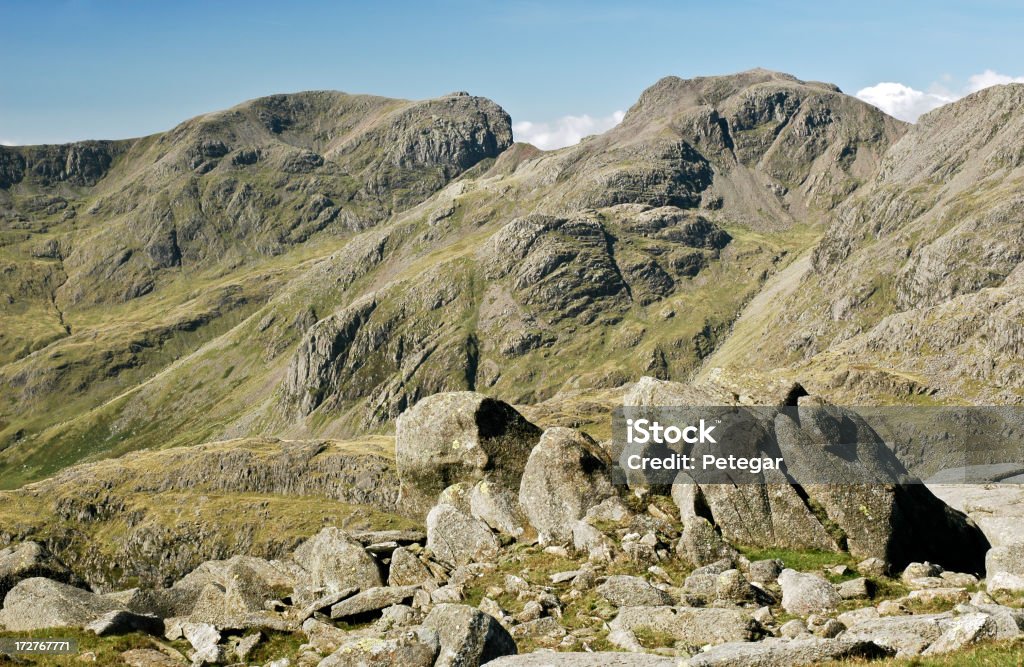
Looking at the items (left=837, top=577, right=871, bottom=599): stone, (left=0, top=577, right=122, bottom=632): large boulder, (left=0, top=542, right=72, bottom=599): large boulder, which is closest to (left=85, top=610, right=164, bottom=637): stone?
(left=0, top=577, right=122, bottom=632): large boulder

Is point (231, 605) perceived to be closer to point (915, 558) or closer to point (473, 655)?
point (473, 655)

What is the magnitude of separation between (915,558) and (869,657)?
1639cm

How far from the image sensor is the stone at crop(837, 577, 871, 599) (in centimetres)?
2764

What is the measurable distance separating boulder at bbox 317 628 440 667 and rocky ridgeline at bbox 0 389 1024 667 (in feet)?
0.20

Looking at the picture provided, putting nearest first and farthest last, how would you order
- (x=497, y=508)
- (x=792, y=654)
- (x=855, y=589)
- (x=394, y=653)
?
1. (x=792, y=654)
2. (x=394, y=653)
3. (x=855, y=589)
4. (x=497, y=508)

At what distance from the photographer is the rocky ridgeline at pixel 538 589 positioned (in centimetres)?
2247

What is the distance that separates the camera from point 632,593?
28.1 meters

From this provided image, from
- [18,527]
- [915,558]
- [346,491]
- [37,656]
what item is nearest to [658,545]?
[915,558]

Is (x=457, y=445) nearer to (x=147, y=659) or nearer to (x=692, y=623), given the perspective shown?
(x=147, y=659)

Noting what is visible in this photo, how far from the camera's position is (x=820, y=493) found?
33.8m

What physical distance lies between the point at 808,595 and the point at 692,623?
5.06 meters

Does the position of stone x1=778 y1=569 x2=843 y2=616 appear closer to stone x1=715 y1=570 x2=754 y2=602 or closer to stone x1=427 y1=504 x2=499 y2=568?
stone x1=715 y1=570 x2=754 y2=602

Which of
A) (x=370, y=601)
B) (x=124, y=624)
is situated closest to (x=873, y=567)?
(x=370, y=601)

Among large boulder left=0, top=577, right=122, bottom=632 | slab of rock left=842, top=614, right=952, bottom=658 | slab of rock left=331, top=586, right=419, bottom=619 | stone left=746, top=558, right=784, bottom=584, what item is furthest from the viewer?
large boulder left=0, top=577, right=122, bottom=632
